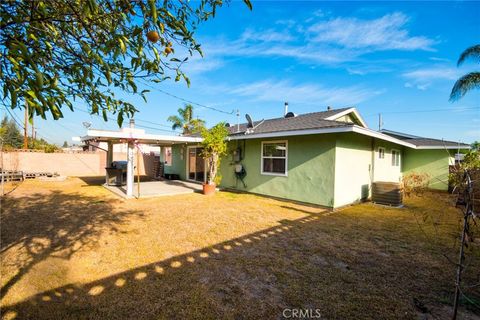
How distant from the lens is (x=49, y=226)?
4.99 m

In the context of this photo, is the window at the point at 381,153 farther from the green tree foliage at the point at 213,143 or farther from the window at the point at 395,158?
the green tree foliage at the point at 213,143

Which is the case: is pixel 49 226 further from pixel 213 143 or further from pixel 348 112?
pixel 348 112

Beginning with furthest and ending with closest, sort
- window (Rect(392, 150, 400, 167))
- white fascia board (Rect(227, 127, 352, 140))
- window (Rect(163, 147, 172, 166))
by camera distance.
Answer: window (Rect(163, 147, 172, 166)) < window (Rect(392, 150, 400, 167)) < white fascia board (Rect(227, 127, 352, 140))

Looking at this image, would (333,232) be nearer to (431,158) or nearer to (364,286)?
(364,286)

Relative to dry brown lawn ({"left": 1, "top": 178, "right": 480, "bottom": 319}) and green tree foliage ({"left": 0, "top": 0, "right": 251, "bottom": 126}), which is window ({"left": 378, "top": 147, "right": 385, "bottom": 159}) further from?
green tree foliage ({"left": 0, "top": 0, "right": 251, "bottom": 126})

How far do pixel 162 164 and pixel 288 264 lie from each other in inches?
569

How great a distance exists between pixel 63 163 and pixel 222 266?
17811mm

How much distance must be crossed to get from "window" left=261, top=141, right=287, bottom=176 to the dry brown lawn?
2.71 meters

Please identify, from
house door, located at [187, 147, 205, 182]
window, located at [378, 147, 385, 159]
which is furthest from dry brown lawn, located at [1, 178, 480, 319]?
house door, located at [187, 147, 205, 182]

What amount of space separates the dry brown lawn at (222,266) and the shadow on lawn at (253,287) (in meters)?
0.01

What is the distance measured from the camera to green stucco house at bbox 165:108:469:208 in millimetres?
7289

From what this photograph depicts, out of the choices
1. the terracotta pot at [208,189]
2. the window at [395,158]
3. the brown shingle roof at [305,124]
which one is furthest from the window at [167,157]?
the window at [395,158]

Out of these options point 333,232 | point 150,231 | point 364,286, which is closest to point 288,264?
point 364,286

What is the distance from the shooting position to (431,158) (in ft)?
42.5
